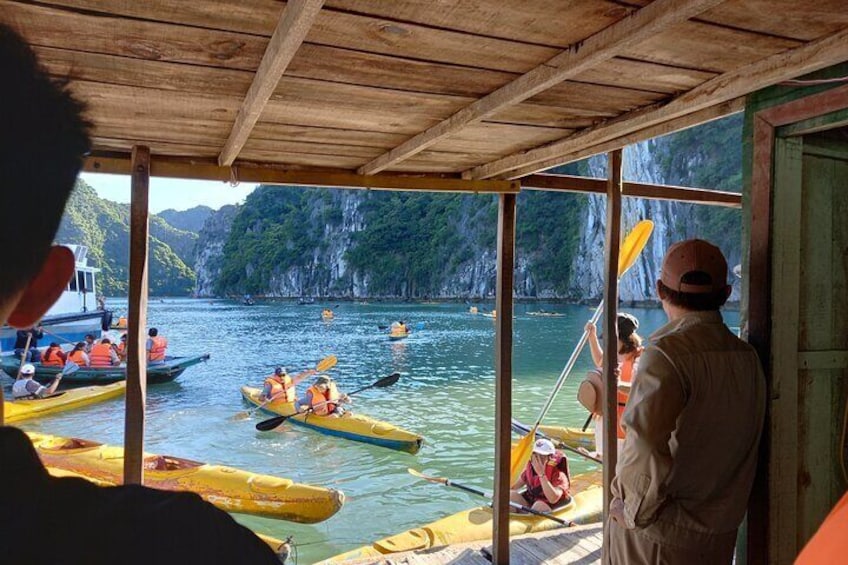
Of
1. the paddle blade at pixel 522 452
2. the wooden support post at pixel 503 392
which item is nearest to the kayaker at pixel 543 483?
the paddle blade at pixel 522 452

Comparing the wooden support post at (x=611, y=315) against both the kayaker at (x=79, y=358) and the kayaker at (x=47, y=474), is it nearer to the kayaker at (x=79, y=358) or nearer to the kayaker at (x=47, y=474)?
the kayaker at (x=47, y=474)

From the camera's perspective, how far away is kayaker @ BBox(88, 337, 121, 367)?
15148 mm

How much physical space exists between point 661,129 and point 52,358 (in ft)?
53.5

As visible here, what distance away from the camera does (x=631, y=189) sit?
346cm

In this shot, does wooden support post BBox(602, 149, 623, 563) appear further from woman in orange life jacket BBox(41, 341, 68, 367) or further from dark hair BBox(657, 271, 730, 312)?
woman in orange life jacket BBox(41, 341, 68, 367)

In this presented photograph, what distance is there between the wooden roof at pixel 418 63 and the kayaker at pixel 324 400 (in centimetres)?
885

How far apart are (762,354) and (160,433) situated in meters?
13.7

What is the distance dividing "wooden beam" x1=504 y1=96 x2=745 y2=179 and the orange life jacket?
15.2 meters

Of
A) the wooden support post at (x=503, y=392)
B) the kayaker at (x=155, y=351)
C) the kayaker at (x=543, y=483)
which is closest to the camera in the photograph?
the wooden support post at (x=503, y=392)

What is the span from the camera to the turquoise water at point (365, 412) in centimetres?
876

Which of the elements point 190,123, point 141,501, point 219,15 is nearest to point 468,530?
point 190,123

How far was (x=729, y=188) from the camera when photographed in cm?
3800

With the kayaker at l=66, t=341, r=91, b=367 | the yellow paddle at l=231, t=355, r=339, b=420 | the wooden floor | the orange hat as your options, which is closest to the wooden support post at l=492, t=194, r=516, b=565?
the wooden floor

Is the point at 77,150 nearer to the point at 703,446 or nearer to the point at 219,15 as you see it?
the point at 219,15
